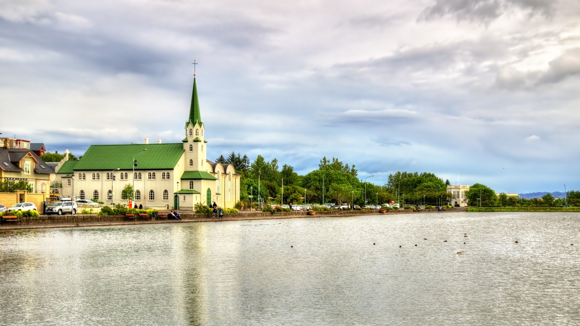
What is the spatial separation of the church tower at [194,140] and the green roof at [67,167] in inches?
941

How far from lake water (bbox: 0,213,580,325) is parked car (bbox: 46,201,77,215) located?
2880 centimetres

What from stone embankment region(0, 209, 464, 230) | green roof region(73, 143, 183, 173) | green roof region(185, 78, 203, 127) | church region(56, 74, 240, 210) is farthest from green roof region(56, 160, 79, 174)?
stone embankment region(0, 209, 464, 230)

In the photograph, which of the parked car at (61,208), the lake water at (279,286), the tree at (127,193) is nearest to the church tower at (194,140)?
the tree at (127,193)

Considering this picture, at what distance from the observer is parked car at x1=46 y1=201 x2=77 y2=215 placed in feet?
212

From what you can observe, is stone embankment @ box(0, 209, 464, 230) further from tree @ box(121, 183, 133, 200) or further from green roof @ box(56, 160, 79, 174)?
green roof @ box(56, 160, 79, 174)

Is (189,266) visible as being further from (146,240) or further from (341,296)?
(146,240)

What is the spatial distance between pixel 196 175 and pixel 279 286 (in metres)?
83.3

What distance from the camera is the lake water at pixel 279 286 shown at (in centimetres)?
1684

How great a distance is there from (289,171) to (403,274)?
534ft

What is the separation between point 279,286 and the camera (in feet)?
72.6

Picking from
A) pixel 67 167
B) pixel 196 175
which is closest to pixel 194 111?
pixel 196 175

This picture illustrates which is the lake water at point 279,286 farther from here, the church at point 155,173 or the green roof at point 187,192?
the church at point 155,173

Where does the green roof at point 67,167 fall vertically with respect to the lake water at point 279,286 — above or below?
above

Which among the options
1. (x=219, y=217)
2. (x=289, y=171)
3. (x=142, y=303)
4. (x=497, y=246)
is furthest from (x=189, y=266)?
(x=289, y=171)
